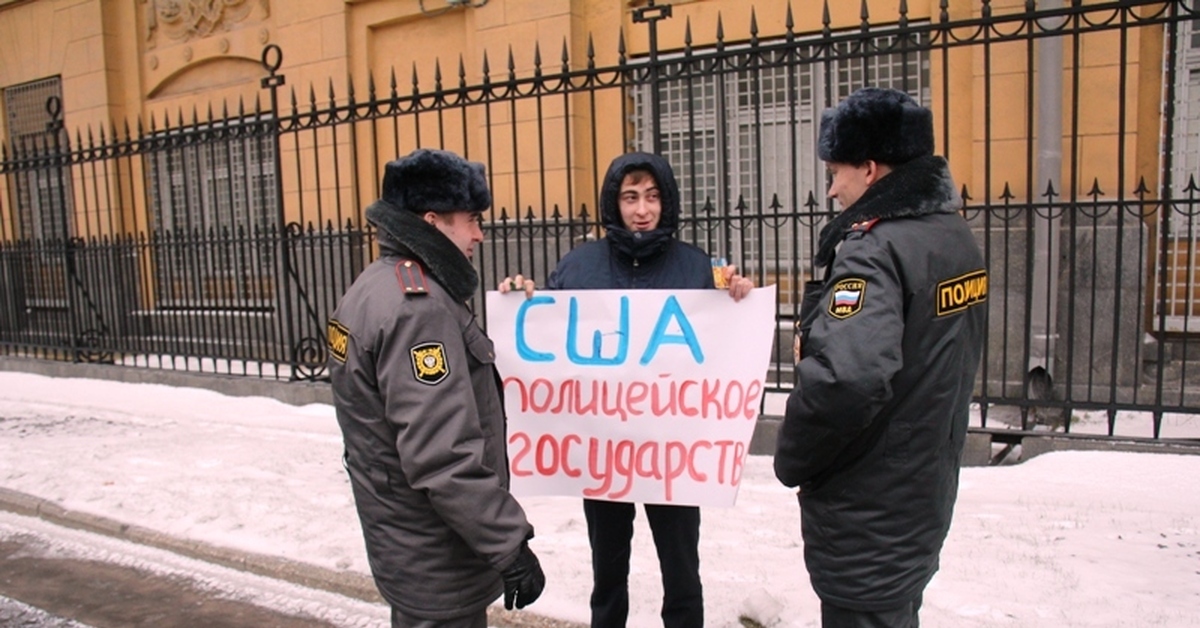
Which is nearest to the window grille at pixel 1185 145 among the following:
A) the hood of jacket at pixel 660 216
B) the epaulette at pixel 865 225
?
the hood of jacket at pixel 660 216

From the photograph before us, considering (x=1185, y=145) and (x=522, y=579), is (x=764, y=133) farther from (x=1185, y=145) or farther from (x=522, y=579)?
(x=522, y=579)

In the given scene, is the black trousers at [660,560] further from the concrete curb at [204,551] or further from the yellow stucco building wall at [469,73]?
the yellow stucco building wall at [469,73]

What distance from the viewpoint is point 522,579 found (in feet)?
7.70

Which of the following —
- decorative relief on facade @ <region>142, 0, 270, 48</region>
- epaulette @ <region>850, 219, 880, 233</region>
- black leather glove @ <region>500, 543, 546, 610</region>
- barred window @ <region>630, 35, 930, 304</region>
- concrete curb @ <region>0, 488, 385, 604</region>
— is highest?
decorative relief on facade @ <region>142, 0, 270, 48</region>

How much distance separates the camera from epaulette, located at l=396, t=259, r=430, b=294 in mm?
2334

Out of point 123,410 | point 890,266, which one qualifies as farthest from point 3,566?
point 890,266

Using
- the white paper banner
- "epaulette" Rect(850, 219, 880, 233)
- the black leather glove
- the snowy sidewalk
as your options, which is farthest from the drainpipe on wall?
the black leather glove

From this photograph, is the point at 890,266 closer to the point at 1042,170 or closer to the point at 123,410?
the point at 1042,170

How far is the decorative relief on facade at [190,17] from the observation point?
12.0 metres

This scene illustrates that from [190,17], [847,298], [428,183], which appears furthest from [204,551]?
[190,17]

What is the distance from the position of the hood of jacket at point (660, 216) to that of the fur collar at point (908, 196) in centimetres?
109

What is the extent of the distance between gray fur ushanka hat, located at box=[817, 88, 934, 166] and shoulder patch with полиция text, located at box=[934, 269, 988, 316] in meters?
0.34

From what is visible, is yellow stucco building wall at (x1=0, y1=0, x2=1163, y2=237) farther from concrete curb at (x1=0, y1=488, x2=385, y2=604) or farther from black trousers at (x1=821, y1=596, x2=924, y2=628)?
black trousers at (x1=821, y1=596, x2=924, y2=628)

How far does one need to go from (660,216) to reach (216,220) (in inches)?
297
